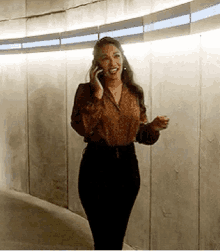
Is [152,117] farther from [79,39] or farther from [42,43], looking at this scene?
[42,43]

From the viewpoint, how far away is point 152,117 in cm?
266

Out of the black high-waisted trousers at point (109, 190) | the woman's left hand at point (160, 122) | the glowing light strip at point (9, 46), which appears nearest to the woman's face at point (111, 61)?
the woman's left hand at point (160, 122)

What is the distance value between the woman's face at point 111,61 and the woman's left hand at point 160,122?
48 centimetres

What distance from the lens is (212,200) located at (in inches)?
92.4

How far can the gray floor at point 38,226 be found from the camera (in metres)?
3.01

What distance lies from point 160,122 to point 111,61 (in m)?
0.64

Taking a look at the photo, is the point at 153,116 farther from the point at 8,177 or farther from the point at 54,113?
the point at 8,177

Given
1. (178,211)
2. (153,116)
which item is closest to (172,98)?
(153,116)

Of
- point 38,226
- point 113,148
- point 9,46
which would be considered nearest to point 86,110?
point 113,148

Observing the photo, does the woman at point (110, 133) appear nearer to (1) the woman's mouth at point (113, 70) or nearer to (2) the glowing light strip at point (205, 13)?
(1) the woman's mouth at point (113, 70)

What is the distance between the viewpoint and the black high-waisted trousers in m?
2.58

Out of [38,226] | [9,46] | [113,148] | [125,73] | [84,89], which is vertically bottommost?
[38,226]

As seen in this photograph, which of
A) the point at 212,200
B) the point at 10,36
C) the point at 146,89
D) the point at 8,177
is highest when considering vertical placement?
the point at 10,36

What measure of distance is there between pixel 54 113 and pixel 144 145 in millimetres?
1451
